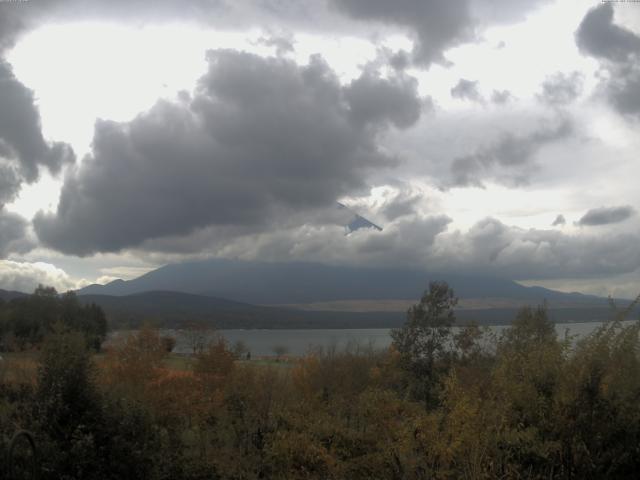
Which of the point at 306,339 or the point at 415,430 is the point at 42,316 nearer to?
the point at 415,430

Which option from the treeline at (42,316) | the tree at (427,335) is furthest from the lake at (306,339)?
the treeline at (42,316)

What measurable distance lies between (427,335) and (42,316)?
49874 mm

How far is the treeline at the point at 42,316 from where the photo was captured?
63.6 metres

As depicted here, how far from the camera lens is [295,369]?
A: 3719 cm

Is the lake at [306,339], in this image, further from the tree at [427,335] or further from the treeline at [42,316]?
the treeline at [42,316]

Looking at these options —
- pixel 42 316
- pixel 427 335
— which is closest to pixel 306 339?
pixel 42 316

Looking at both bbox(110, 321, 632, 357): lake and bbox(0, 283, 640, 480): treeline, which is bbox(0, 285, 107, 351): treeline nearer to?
bbox(110, 321, 632, 357): lake

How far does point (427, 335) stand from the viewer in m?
35.2

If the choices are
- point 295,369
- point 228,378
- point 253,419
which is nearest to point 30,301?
point 295,369

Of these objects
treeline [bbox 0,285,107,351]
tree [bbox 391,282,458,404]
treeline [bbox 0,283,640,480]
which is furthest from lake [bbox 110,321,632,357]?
treeline [bbox 0,285,107,351]

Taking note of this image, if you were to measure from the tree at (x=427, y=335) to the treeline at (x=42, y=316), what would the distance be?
35552 mm

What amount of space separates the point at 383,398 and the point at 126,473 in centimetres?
580

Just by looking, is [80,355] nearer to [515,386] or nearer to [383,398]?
[383,398]

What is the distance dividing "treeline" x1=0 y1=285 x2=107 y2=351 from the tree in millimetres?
35552
